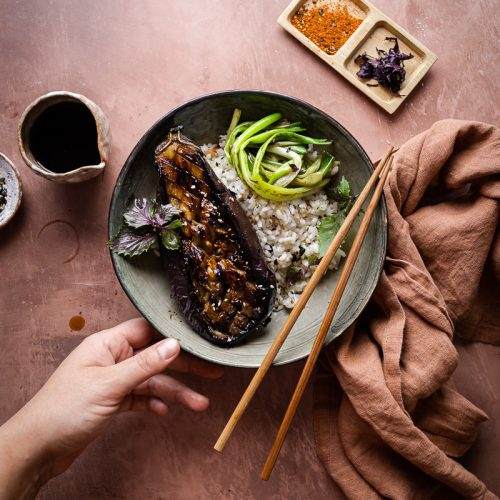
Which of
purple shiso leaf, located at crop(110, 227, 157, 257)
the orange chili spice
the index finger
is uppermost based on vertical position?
the orange chili spice

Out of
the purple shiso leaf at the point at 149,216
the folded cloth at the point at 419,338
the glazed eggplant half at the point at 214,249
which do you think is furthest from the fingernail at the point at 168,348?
the folded cloth at the point at 419,338

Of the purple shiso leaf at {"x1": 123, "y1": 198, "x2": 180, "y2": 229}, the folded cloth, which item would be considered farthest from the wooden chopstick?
the purple shiso leaf at {"x1": 123, "y1": 198, "x2": 180, "y2": 229}

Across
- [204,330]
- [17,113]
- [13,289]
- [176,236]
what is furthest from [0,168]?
[204,330]

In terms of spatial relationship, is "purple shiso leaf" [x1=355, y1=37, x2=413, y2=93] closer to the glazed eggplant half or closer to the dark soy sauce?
the glazed eggplant half

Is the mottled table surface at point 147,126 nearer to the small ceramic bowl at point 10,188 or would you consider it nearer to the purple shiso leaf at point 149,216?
the small ceramic bowl at point 10,188

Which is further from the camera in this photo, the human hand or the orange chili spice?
the orange chili spice

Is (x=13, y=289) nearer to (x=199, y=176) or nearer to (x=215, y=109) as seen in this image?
(x=199, y=176)

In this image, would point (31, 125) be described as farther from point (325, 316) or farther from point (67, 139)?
point (325, 316)
